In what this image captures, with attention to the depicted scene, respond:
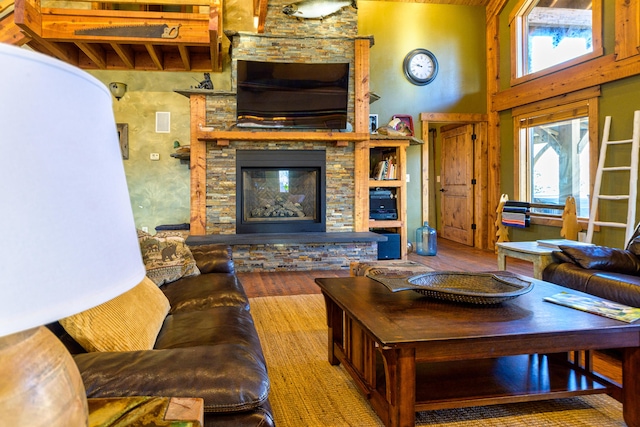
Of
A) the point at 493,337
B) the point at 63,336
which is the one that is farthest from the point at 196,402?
the point at 493,337

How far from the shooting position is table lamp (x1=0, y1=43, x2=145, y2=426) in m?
0.35

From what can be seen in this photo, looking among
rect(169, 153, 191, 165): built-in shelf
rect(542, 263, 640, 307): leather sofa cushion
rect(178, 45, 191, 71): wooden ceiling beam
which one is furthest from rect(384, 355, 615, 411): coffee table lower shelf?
rect(178, 45, 191, 71): wooden ceiling beam

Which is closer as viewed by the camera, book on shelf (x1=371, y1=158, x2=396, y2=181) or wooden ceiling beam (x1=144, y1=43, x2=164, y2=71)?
wooden ceiling beam (x1=144, y1=43, x2=164, y2=71)

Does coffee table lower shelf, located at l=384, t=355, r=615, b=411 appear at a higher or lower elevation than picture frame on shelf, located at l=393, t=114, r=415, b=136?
lower

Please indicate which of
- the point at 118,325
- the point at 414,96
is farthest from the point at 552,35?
the point at 118,325

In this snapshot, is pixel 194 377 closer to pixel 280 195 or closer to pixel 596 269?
pixel 596 269

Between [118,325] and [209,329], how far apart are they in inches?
13.9

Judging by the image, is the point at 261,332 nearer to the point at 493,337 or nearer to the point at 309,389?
the point at 309,389

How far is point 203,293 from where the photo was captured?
7.25ft

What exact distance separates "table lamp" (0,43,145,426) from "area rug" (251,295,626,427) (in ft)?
4.66

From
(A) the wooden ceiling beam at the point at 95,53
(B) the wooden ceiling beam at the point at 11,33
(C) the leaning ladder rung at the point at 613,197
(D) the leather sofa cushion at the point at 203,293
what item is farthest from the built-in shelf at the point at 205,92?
(C) the leaning ladder rung at the point at 613,197

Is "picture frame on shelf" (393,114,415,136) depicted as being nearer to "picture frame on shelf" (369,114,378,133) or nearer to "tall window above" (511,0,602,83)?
"picture frame on shelf" (369,114,378,133)

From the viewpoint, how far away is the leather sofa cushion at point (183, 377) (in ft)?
3.23

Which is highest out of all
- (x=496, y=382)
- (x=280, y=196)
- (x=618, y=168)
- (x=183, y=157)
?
(x=183, y=157)
